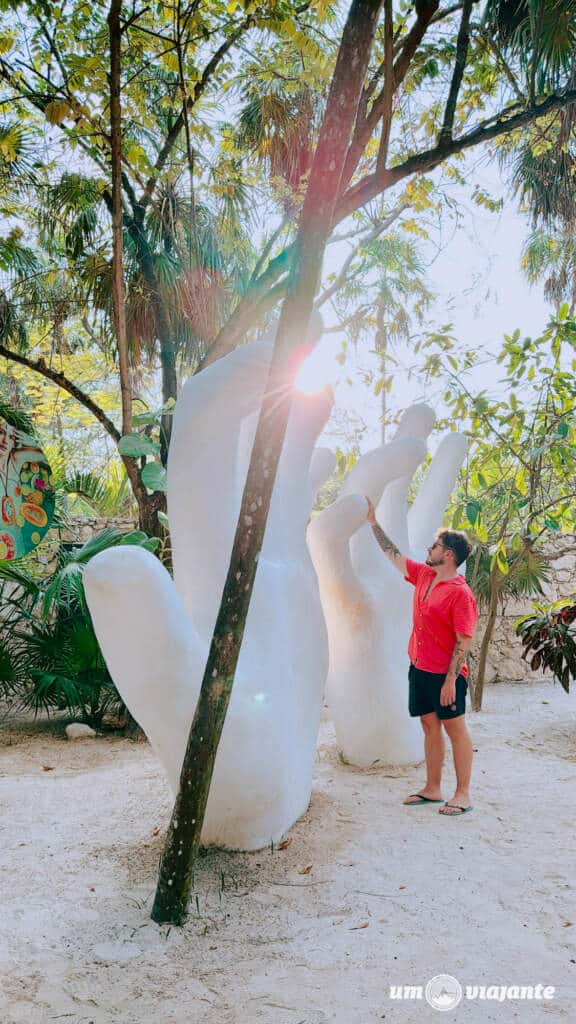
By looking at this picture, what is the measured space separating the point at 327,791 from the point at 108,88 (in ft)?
15.2

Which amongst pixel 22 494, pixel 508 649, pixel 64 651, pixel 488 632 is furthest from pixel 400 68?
pixel 508 649

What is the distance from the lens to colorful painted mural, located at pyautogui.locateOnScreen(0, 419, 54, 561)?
5520 mm

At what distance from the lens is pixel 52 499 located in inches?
227

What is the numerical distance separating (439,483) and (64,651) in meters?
3.11

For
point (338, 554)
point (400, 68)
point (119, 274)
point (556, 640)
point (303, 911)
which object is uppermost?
point (400, 68)

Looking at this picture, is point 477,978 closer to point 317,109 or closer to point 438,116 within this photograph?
point 438,116

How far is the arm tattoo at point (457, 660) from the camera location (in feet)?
11.1

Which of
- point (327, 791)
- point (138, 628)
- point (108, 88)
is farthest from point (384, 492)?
point (108, 88)

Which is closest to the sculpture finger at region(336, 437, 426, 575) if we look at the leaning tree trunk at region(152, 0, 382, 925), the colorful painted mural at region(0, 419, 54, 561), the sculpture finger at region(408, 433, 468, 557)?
the sculpture finger at region(408, 433, 468, 557)

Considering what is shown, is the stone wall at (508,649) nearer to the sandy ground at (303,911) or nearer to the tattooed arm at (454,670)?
the sandy ground at (303,911)

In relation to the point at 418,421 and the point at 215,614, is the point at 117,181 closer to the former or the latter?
the point at 418,421

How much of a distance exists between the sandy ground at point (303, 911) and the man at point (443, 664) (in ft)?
0.60
